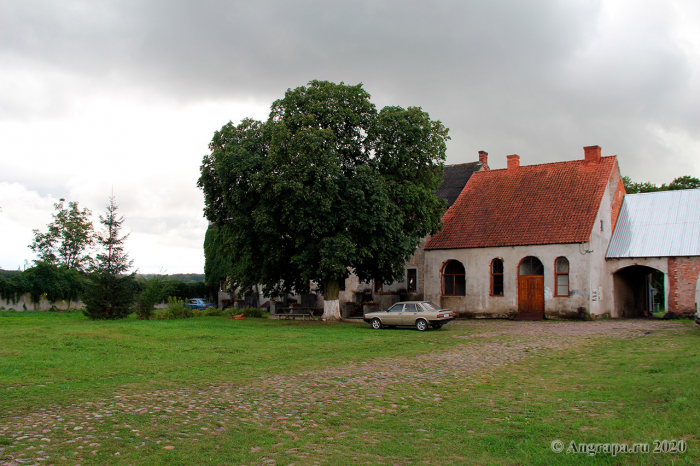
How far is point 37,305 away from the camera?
4422 cm

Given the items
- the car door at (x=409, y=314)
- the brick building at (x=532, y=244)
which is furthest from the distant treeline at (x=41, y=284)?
the car door at (x=409, y=314)

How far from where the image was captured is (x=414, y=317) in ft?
81.7

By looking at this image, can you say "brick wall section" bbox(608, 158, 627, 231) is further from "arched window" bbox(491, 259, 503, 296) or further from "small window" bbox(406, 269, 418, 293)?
"small window" bbox(406, 269, 418, 293)

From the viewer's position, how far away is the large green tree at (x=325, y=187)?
25844 mm

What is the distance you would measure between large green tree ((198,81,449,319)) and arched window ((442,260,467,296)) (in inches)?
225

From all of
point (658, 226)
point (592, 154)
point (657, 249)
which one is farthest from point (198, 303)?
point (658, 226)

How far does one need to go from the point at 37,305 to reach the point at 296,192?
3072 centimetres

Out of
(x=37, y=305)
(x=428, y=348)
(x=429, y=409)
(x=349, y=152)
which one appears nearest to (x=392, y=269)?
(x=349, y=152)

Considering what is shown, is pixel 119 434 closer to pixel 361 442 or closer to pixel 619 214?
pixel 361 442

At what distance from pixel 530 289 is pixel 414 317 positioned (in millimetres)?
10901

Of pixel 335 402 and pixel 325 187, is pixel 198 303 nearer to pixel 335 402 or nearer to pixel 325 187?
pixel 325 187

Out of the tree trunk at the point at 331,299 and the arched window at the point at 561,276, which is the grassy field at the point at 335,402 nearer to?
the tree trunk at the point at 331,299

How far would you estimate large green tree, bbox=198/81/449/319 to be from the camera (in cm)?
2584

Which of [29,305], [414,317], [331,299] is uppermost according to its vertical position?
[331,299]
